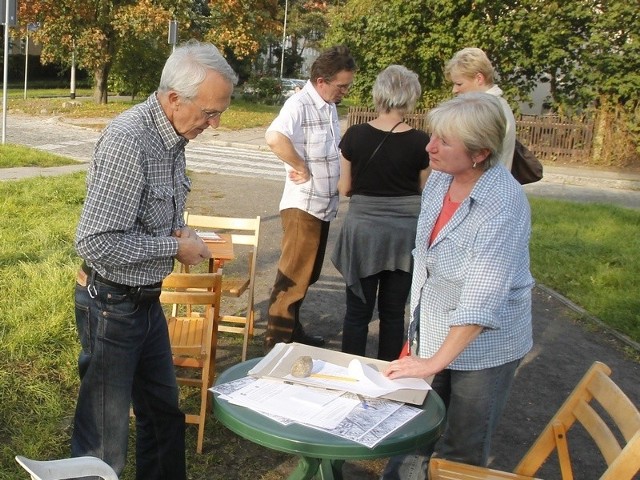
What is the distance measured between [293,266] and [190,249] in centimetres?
229

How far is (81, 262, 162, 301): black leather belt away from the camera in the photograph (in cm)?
282

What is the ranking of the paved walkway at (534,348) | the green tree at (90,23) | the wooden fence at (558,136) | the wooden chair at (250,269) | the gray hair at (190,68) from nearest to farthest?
the gray hair at (190,68), the paved walkway at (534,348), the wooden chair at (250,269), the wooden fence at (558,136), the green tree at (90,23)

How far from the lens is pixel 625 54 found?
1759 cm

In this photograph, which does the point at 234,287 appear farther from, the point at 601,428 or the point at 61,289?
the point at 601,428

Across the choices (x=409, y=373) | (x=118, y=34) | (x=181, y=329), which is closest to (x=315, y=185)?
(x=181, y=329)

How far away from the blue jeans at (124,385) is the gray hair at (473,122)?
4.22 ft

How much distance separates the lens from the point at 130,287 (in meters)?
2.84

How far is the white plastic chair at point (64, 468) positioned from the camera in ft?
5.98

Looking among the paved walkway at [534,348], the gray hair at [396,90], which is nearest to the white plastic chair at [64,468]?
the paved walkway at [534,348]

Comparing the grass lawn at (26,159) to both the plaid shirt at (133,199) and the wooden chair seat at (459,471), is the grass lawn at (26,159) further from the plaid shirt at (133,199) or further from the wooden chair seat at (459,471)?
the wooden chair seat at (459,471)

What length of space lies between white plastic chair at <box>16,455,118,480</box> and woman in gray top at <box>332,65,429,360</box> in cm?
268

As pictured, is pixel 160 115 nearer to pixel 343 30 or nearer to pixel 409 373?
pixel 409 373

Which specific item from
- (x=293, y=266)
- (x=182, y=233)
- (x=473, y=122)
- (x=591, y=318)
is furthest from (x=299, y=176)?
(x=591, y=318)

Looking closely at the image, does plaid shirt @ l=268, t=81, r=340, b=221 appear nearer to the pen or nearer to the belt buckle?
the belt buckle
